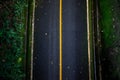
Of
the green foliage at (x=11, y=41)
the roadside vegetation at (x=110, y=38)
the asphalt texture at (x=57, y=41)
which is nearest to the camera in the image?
the roadside vegetation at (x=110, y=38)

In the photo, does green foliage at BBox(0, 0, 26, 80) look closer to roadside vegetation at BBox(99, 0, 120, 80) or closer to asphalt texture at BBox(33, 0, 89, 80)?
asphalt texture at BBox(33, 0, 89, 80)

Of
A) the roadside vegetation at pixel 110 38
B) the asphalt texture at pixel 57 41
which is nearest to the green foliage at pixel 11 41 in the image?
the asphalt texture at pixel 57 41

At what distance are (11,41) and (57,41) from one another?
278 cm

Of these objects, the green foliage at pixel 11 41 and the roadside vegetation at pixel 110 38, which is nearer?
the roadside vegetation at pixel 110 38

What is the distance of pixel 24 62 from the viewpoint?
35.5 ft

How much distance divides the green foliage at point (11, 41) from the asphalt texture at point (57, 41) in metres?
1.05

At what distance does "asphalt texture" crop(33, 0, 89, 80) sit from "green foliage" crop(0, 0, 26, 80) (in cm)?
105

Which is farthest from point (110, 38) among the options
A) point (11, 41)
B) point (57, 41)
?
point (11, 41)

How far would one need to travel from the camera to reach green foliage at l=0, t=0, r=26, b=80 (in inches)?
398

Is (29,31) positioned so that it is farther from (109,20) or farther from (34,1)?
(109,20)

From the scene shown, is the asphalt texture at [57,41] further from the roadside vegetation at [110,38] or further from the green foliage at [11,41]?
the roadside vegetation at [110,38]

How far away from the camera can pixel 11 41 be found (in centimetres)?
1051

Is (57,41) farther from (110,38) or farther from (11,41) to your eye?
(110,38)

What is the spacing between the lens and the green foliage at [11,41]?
10102 mm
